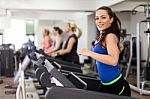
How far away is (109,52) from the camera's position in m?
1.83

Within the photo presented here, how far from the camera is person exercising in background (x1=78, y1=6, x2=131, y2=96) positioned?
6.03 ft

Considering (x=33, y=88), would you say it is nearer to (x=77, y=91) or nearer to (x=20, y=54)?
(x=77, y=91)

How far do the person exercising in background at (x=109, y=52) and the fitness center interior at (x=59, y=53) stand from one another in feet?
0.26

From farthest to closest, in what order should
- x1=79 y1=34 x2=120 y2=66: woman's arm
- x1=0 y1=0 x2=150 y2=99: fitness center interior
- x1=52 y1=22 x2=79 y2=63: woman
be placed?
x1=52 y1=22 x2=79 y2=63: woman
x1=0 y1=0 x2=150 y2=99: fitness center interior
x1=79 y1=34 x2=120 y2=66: woman's arm

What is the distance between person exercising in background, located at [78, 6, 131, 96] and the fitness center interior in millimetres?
81

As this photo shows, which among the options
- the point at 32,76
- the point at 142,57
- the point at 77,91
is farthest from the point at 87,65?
the point at 77,91

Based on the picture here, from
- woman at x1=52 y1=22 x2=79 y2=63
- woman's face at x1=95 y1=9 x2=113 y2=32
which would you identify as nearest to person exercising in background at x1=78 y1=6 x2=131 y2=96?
woman's face at x1=95 y1=9 x2=113 y2=32

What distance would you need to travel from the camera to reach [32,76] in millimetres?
6469

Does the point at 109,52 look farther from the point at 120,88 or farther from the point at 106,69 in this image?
the point at 120,88

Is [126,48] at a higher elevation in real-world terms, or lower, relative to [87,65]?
Result: higher

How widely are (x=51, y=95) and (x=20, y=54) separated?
6.97 metres

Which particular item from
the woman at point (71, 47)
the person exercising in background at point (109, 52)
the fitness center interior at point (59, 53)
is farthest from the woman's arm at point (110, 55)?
the woman at point (71, 47)

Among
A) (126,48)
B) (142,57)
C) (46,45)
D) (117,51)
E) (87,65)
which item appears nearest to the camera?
(117,51)

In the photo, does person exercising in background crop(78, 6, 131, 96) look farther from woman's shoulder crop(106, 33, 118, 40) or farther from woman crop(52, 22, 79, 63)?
woman crop(52, 22, 79, 63)
